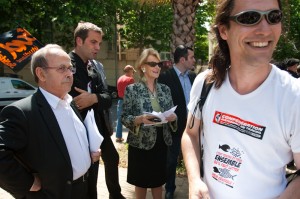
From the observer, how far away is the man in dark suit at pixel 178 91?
14.7 feet

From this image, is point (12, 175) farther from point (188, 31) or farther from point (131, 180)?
point (188, 31)

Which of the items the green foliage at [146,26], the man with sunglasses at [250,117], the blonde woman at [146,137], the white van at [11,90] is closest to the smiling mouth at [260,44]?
the man with sunglasses at [250,117]

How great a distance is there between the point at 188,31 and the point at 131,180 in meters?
3.95

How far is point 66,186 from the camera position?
2.50 metres

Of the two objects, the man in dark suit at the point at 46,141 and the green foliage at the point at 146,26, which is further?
the green foliage at the point at 146,26

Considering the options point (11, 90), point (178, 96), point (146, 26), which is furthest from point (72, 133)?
point (146, 26)

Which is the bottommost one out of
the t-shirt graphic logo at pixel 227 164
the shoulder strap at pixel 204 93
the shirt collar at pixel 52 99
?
the t-shirt graphic logo at pixel 227 164

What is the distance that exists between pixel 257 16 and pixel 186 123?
1.32m

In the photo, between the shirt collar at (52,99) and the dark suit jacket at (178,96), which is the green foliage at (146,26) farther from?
the shirt collar at (52,99)

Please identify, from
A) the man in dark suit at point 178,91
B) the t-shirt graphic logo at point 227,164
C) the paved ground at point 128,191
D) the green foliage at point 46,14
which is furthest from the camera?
the green foliage at point 46,14

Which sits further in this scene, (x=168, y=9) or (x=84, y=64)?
(x=168, y=9)

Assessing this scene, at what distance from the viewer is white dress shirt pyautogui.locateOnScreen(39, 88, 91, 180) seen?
261 cm

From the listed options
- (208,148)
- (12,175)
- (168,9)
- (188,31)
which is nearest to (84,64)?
(12,175)

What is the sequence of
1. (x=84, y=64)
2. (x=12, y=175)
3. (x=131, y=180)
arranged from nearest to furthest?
(x=12, y=175), (x=84, y=64), (x=131, y=180)
